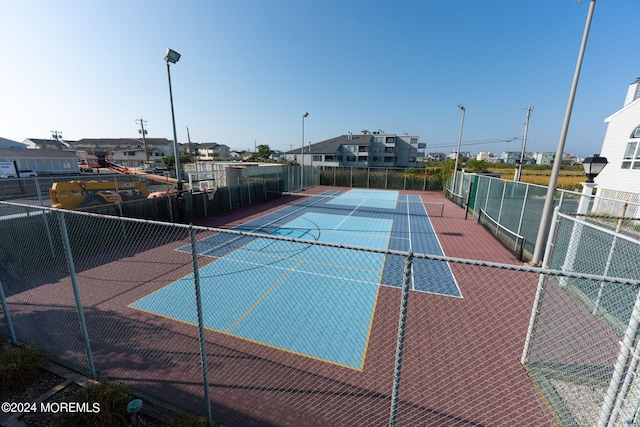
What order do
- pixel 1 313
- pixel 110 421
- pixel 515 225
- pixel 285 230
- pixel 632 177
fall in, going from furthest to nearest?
pixel 632 177 → pixel 285 230 → pixel 515 225 → pixel 1 313 → pixel 110 421

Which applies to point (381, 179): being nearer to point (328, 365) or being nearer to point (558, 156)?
point (558, 156)

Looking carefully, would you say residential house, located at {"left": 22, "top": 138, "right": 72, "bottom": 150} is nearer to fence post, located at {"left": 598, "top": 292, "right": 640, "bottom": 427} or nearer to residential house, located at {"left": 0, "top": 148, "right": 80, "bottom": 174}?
residential house, located at {"left": 0, "top": 148, "right": 80, "bottom": 174}

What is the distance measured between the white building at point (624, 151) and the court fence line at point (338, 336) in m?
13.0

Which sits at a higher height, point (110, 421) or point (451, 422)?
point (110, 421)

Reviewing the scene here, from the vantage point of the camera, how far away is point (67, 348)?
187 inches

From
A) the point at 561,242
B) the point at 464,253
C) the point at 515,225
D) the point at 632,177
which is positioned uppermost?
the point at 632,177

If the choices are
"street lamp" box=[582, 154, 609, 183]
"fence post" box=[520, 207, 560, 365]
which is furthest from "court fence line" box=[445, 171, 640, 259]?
"fence post" box=[520, 207, 560, 365]

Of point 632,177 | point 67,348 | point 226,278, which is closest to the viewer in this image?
point 67,348

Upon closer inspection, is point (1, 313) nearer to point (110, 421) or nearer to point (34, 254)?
point (34, 254)

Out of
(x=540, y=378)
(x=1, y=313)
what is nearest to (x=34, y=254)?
(x=1, y=313)

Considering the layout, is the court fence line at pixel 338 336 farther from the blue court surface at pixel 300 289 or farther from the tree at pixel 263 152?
the tree at pixel 263 152

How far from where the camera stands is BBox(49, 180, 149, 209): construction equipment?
11.7 meters

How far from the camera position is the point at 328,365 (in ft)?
15.6

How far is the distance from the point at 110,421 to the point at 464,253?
37.6ft
